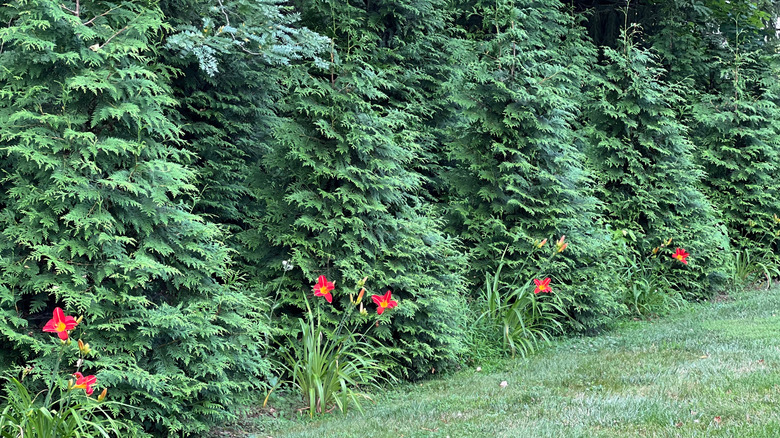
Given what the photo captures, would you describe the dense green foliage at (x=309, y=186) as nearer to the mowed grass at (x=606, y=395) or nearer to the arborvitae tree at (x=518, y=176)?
the arborvitae tree at (x=518, y=176)

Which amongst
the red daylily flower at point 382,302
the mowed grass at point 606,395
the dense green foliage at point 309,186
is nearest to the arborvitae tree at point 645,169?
the dense green foliage at point 309,186

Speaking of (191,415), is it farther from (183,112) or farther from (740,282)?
(740,282)

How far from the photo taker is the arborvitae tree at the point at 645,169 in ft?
27.0

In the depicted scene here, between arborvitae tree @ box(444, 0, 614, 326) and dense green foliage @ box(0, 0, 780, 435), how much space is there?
0.10 ft

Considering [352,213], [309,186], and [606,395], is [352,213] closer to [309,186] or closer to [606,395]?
[309,186]

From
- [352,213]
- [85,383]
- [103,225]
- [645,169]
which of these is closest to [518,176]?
[352,213]

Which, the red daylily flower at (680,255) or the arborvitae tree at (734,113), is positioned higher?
the arborvitae tree at (734,113)

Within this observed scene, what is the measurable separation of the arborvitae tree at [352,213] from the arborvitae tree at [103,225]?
1154 mm

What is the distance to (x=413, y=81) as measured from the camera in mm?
8219

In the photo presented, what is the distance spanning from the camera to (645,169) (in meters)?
8.45

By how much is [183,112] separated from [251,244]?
2.08m

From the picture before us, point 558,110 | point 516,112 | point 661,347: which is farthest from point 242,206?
point 661,347

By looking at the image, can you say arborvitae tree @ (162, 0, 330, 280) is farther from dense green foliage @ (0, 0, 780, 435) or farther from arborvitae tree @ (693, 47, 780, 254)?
arborvitae tree @ (693, 47, 780, 254)

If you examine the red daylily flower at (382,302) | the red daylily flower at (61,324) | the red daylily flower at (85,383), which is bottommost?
the red daylily flower at (382,302)
